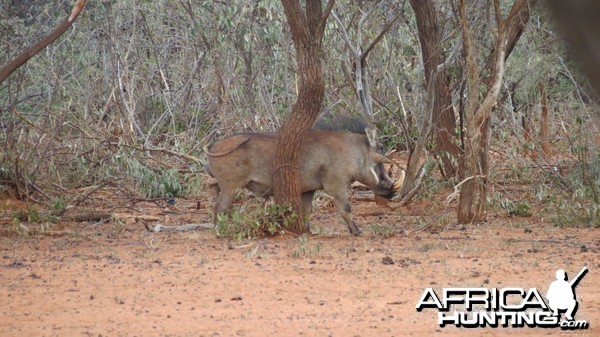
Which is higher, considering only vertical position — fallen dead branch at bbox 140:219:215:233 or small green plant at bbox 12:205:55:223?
fallen dead branch at bbox 140:219:215:233

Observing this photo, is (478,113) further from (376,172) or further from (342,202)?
(342,202)

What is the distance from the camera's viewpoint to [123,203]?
465 inches

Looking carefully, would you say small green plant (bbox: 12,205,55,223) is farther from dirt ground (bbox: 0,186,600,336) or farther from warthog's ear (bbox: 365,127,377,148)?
warthog's ear (bbox: 365,127,377,148)

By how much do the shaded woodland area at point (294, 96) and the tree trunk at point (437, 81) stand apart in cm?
2

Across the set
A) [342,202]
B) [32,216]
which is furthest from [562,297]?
[32,216]

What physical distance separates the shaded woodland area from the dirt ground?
78 cm

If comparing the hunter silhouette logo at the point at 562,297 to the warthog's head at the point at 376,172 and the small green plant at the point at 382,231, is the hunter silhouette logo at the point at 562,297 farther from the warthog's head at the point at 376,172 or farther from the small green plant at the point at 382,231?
the warthog's head at the point at 376,172

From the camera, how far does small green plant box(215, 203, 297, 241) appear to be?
8922 millimetres

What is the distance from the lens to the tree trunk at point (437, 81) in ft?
35.1

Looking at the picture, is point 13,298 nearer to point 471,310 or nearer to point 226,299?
point 226,299

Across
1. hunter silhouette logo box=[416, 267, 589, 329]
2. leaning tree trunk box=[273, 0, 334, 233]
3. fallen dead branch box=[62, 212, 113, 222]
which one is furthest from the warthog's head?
hunter silhouette logo box=[416, 267, 589, 329]

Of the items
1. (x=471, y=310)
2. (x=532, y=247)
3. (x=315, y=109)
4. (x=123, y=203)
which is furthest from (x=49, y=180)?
(x=471, y=310)

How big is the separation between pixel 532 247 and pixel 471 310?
2727 millimetres

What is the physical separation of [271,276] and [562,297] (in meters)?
2.19
